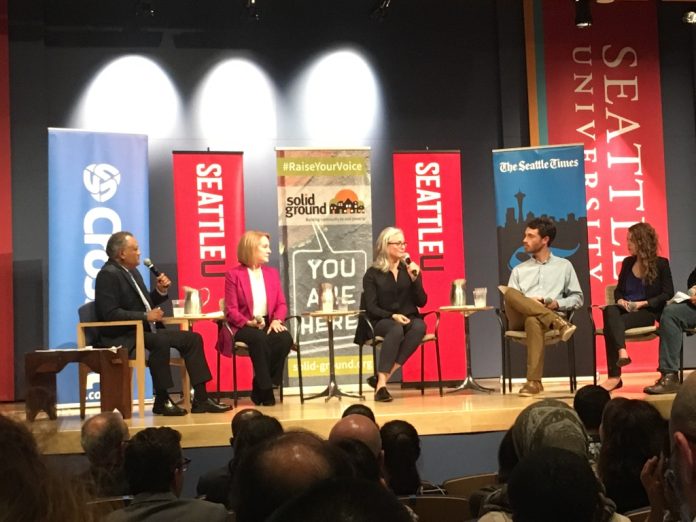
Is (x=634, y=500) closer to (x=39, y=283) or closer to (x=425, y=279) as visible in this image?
(x=425, y=279)

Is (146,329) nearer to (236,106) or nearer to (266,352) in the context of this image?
(266,352)

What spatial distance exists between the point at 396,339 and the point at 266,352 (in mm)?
941

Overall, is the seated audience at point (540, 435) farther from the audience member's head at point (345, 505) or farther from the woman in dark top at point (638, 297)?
the woman in dark top at point (638, 297)

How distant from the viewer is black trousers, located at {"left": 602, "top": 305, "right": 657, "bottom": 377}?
646 cm

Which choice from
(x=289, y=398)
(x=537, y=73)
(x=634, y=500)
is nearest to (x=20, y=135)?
(x=289, y=398)

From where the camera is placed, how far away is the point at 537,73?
343 inches

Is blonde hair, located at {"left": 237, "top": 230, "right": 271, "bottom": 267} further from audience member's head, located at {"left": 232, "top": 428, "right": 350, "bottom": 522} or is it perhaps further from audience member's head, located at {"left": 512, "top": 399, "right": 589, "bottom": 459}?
audience member's head, located at {"left": 232, "top": 428, "right": 350, "bottom": 522}

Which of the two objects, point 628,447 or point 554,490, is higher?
point 554,490

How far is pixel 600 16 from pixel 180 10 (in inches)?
158

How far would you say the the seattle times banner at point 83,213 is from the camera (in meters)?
7.11

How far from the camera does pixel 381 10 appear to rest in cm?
820

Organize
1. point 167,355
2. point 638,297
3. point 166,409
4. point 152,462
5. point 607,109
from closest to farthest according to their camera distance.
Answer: point 152,462 < point 166,409 < point 167,355 < point 638,297 < point 607,109

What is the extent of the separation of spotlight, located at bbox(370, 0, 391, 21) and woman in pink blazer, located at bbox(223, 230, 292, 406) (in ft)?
8.62

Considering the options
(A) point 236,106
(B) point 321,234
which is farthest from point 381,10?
(B) point 321,234
